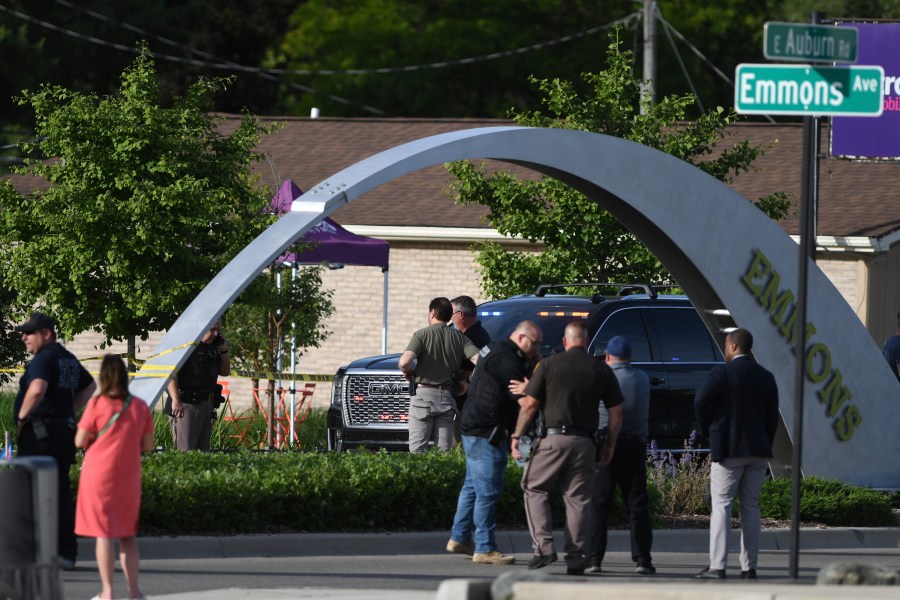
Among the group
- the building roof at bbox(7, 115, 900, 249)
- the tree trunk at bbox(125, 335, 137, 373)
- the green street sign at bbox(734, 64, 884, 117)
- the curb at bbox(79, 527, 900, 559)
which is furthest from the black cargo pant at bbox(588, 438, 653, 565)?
the building roof at bbox(7, 115, 900, 249)

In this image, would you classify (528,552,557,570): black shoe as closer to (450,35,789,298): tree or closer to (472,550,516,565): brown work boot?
(472,550,516,565): brown work boot

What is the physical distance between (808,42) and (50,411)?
222 inches

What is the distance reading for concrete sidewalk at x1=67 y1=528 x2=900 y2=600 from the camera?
828 centimetres

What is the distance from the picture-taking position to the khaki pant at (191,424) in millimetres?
15945

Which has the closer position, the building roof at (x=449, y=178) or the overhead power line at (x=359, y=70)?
the building roof at (x=449, y=178)

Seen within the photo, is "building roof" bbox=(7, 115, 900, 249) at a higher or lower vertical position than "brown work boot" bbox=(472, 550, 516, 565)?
higher

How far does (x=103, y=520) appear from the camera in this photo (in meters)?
9.60

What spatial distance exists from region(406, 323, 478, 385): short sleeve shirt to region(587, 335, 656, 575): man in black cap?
2.57 meters

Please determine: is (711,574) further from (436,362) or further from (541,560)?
(436,362)

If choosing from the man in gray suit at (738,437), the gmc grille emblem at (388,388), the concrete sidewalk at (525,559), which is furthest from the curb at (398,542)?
the gmc grille emblem at (388,388)

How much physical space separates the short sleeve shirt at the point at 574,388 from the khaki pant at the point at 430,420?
3.40m

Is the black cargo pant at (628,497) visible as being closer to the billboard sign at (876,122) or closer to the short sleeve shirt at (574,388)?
the short sleeve shirt at (574,388)

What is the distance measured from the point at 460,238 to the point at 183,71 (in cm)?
2360

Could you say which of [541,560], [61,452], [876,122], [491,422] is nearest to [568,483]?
[541,560]
